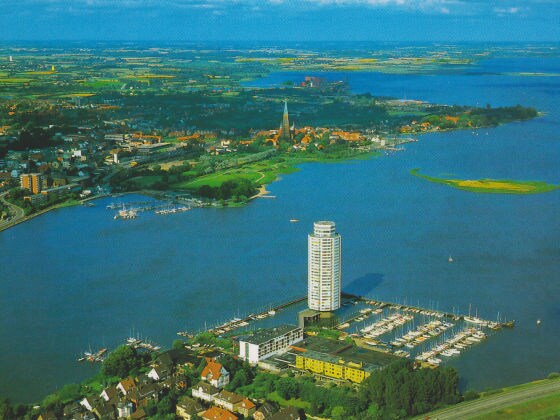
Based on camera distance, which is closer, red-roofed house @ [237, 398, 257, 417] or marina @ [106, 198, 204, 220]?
red-roofed house @ [237, 398, 257, 417]

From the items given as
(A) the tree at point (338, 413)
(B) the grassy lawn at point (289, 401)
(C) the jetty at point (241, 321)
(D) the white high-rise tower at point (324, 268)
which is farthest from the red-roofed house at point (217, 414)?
(D) the white high-rise tower at point (324, 268)

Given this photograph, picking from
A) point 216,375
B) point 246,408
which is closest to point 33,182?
point 216,375

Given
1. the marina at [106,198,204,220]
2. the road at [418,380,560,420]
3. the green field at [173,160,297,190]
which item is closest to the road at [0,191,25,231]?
the marina at [106,198,204,220]

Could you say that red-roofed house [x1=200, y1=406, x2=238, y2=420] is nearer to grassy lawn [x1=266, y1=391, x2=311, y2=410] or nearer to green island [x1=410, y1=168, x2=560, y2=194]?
grassy lawn [x1=266, y1=391, x2=311, y2=410]

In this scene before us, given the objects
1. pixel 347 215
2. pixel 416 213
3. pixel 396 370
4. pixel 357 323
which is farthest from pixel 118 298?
pixel 416 213

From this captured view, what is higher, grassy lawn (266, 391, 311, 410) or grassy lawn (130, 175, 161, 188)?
grassy lawn (130, 175, 161, 188)

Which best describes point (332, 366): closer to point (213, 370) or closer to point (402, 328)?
point (213, 370)
